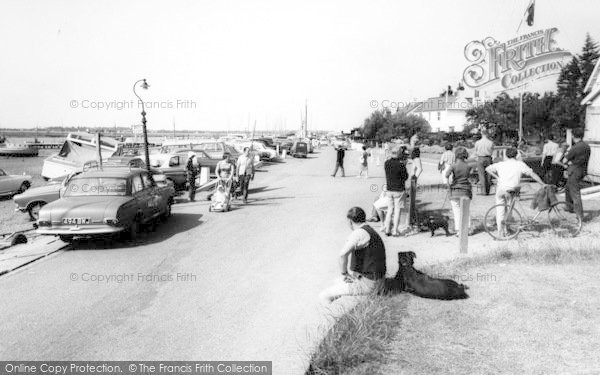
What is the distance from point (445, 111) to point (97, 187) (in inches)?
3630

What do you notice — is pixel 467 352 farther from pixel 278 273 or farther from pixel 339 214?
pixel 339 214

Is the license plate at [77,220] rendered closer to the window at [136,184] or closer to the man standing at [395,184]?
the window at [136,184]

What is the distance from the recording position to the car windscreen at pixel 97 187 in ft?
35.2

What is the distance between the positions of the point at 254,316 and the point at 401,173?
5.03m

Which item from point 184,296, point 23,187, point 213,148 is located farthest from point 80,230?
point 213,148

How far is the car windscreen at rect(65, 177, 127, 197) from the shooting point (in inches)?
423

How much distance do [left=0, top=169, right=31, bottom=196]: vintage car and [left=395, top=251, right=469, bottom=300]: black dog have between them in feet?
63.8

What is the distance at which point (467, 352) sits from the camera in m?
4.82

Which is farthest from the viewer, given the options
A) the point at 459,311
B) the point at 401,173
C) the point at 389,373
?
the point at 401,173

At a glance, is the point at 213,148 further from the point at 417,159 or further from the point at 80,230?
the point at 80,230

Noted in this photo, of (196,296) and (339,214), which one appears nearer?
(196,296)

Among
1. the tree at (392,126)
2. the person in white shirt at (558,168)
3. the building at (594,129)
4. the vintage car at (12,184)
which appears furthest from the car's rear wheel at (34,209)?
the tree at (392,126)

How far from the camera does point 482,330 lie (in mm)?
5336

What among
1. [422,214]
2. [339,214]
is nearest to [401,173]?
[422,214]
